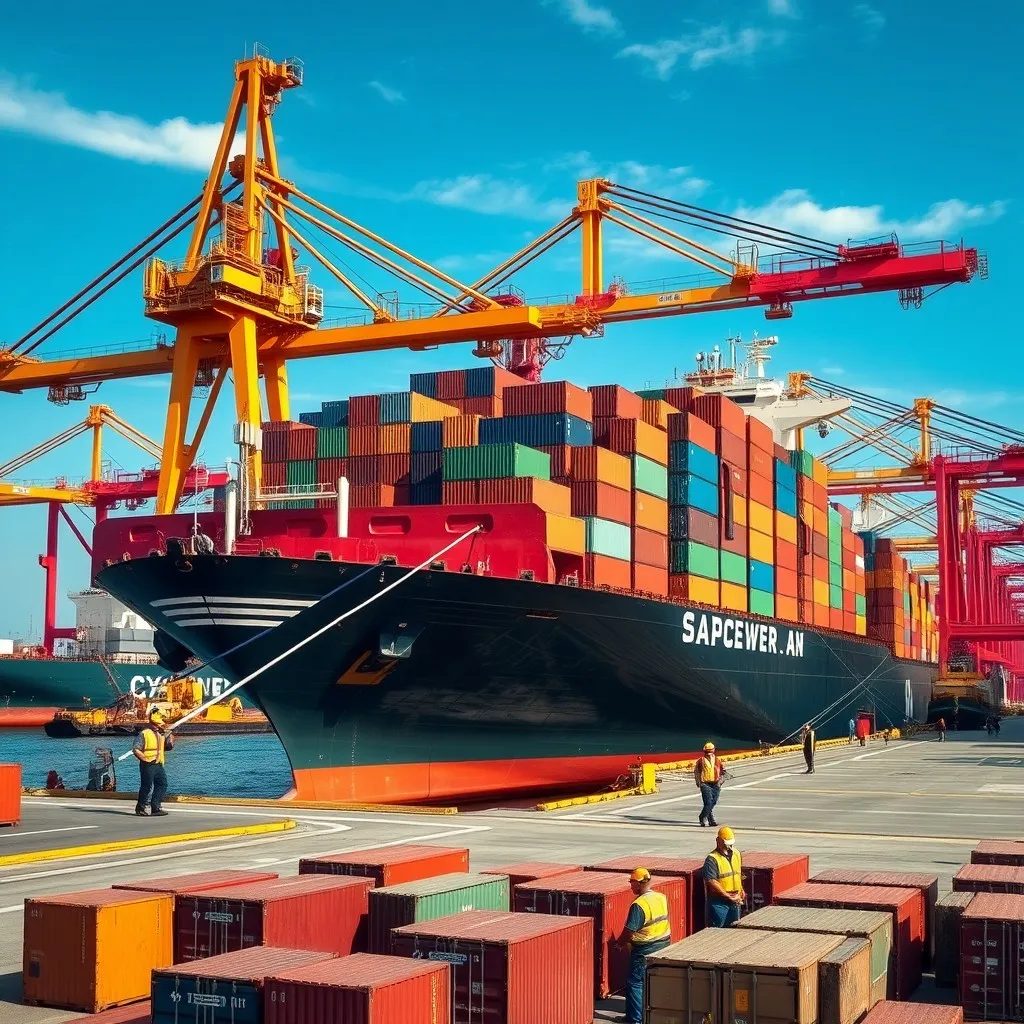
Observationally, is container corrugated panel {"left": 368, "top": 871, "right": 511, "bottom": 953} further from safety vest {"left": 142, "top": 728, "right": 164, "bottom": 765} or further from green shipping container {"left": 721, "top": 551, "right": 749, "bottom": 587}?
green shipping container {"left": 721, "top": 551, "right": 749, "bottom": 587}

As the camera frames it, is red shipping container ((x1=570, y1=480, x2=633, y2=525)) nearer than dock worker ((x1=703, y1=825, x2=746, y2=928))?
No

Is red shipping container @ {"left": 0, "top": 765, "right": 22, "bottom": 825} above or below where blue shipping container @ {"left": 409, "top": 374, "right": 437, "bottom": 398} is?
below

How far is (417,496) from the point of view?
2997cm

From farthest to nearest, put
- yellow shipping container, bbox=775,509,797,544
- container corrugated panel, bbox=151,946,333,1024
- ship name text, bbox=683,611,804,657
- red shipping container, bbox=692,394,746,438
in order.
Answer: yellow shipping container, bbox=775,509,797,544 → red shipping container, bbox=692,394,746,438 → ship name text, bbox=683,611,804,657 → container corrugated panel, bbox=151,946,333,1024

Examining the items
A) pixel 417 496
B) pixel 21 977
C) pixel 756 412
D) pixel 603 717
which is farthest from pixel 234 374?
pixel 756 412

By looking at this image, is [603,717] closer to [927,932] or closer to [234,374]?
[234,374]

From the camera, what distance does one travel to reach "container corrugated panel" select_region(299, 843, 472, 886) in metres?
11.0

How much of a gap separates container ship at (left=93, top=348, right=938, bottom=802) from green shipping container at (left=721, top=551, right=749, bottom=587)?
10 cm

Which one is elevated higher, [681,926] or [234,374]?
[234,374]

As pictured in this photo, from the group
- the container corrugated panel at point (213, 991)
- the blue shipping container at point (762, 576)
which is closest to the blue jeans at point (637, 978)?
the container corrugated panel at point (213, 991)

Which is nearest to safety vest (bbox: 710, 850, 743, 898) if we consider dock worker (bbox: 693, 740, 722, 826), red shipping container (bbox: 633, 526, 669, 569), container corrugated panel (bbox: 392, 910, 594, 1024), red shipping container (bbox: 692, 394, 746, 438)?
container corrugated panel (bbox: 392, 910, 594, 1024)

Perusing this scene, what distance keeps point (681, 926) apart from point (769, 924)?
2.04m

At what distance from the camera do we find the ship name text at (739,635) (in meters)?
33.3

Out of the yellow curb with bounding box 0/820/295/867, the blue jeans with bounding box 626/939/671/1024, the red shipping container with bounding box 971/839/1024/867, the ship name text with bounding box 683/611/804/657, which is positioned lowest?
the yellow curb with bounding box 0/820/295/867
